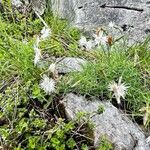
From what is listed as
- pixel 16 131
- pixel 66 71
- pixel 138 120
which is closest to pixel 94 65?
pixel 66 71

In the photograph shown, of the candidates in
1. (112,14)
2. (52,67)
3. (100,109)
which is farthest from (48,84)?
(112,14)

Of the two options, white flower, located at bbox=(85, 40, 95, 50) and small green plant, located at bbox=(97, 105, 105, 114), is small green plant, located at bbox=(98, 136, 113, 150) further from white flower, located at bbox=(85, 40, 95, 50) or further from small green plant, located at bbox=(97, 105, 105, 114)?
white flower, located at bbox=(85, 40, 95, 50)

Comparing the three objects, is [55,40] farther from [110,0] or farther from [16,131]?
[16,131]

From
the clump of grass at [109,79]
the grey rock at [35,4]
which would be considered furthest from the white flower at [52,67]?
the grey rock at [35,4]

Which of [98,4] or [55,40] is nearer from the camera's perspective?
[55,40]

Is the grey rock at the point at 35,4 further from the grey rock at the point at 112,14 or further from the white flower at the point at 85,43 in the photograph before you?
the white flower at the point at 85,43

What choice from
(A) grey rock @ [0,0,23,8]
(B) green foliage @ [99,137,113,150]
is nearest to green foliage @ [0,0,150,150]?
(B) green foliage @ [99,137,113,150]
